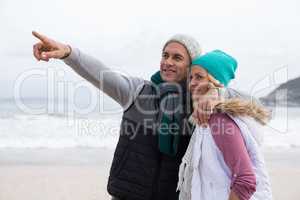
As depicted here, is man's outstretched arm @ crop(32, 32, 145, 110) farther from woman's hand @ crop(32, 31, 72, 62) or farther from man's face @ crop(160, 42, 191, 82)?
man's face @ crop(160, 42, 191, 82)

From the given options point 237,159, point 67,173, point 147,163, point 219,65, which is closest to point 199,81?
point 219,65

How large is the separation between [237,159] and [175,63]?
0.68m

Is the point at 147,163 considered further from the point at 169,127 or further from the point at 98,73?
the point at 98,73

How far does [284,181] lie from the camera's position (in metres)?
8.19

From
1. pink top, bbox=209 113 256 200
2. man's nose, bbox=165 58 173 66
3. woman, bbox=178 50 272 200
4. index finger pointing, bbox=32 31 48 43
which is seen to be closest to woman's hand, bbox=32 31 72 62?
index finger pointing, bbox=32 31 48 43

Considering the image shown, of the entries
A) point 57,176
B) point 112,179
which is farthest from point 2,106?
point 112,179

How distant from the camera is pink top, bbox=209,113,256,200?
216 cm

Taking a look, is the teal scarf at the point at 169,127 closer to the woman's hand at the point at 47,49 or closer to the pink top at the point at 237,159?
the pink top at the point at 237,159

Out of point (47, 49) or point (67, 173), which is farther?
point (67, 173)

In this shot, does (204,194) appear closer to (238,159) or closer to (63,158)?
(238,159)

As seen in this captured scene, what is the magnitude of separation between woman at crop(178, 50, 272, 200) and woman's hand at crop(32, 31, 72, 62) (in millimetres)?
640

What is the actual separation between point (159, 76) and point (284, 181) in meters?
6.08

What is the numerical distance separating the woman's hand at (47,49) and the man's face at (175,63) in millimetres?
548

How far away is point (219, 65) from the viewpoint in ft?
7.68
